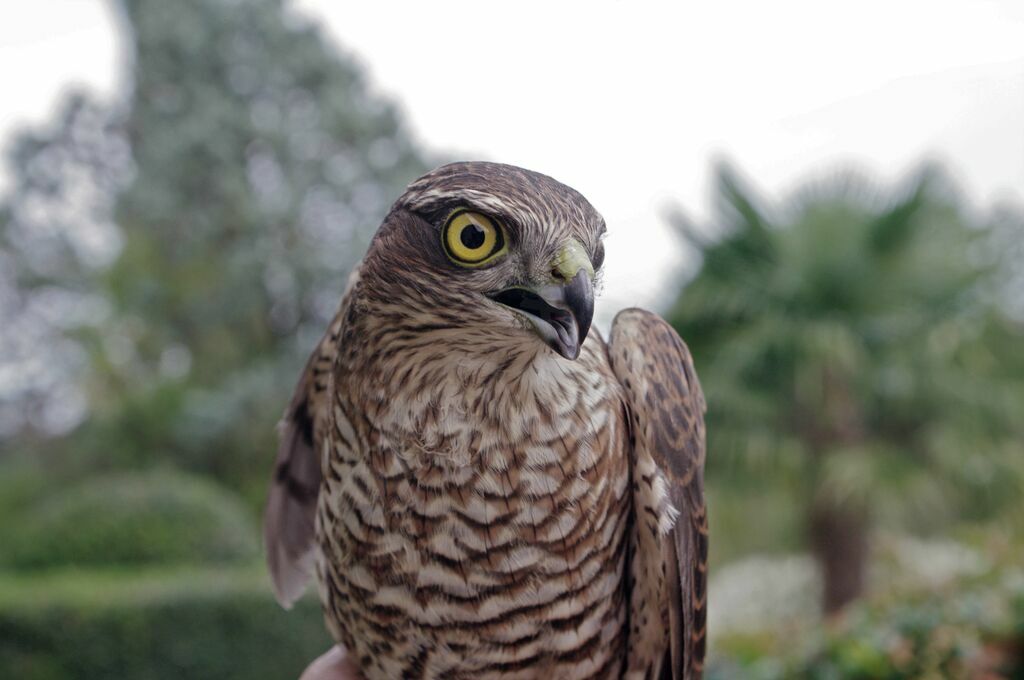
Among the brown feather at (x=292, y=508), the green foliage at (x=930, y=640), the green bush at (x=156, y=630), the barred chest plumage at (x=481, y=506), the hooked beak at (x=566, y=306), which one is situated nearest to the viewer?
the hooked beak at (x=566, y=306)

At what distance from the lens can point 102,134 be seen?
56.5ft

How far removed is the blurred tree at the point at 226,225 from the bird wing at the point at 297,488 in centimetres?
1237

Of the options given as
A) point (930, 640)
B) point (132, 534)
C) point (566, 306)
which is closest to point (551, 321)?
point (566, 306)

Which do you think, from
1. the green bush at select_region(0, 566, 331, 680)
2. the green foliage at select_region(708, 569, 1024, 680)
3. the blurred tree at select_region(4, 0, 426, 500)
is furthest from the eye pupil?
the blurred tree at select_region(4, 0, 426, 500)

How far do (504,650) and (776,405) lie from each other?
319 inches

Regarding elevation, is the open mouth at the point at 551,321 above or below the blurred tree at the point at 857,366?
above

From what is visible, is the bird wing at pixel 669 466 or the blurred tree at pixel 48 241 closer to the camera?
the bird wing at pixel 669 466

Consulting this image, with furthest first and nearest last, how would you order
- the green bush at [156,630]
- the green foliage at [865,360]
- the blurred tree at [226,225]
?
1. the blurred tree at [226,225]
2. the green foliage at [865,360]
3. the green bush at [156,630]

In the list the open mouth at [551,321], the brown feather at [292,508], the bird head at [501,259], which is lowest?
the brown feather at [292,508]

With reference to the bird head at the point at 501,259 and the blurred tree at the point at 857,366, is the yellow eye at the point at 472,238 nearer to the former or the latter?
the bird head at the point at 501,259

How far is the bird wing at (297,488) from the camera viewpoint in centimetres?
215

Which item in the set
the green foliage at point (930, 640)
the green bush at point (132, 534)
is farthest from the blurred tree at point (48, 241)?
the green foliage at point (930, 640)

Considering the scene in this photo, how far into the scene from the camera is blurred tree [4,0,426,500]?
48.9 feet

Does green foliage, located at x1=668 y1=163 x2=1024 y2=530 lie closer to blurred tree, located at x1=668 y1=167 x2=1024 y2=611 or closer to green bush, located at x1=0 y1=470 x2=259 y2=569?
blurred tree, located at x1=668 y1=167 x2=1024 y2=611
